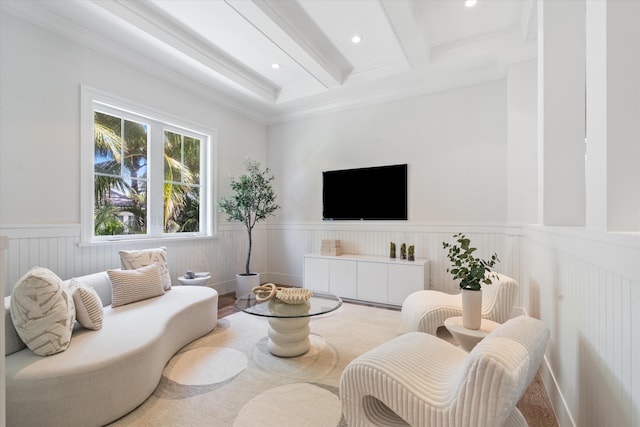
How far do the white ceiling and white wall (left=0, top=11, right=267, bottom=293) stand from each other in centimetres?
18

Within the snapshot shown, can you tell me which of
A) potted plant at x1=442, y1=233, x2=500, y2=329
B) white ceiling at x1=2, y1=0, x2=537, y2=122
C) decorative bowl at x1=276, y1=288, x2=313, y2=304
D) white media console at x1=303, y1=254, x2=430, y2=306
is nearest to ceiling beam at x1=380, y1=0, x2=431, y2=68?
white ceiling at x1=2, y1=0, x2=537, y2=122

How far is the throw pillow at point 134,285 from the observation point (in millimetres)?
2564

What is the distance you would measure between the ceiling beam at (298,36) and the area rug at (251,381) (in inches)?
114

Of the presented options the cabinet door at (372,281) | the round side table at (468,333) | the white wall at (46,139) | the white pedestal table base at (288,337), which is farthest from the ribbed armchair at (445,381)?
the white wall at (46,139)

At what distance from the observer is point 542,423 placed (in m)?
1.69

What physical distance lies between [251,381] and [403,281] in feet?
7.43

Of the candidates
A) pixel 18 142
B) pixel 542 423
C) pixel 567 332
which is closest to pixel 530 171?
pixel 567 332

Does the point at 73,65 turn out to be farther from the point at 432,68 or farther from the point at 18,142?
the point at 432,68

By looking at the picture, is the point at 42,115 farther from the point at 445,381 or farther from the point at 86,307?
the point at 445,381

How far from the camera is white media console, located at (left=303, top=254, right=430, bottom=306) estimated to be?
3.73m

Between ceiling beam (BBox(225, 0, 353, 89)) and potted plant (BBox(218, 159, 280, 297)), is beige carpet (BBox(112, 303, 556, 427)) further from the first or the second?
ceiling beam (BBox(225, 0, 353, 89))

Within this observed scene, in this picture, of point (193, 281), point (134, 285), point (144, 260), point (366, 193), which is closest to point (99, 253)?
point (144, 260)

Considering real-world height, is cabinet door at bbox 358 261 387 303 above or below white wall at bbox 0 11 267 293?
below

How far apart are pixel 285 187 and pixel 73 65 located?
3085 millimetres
